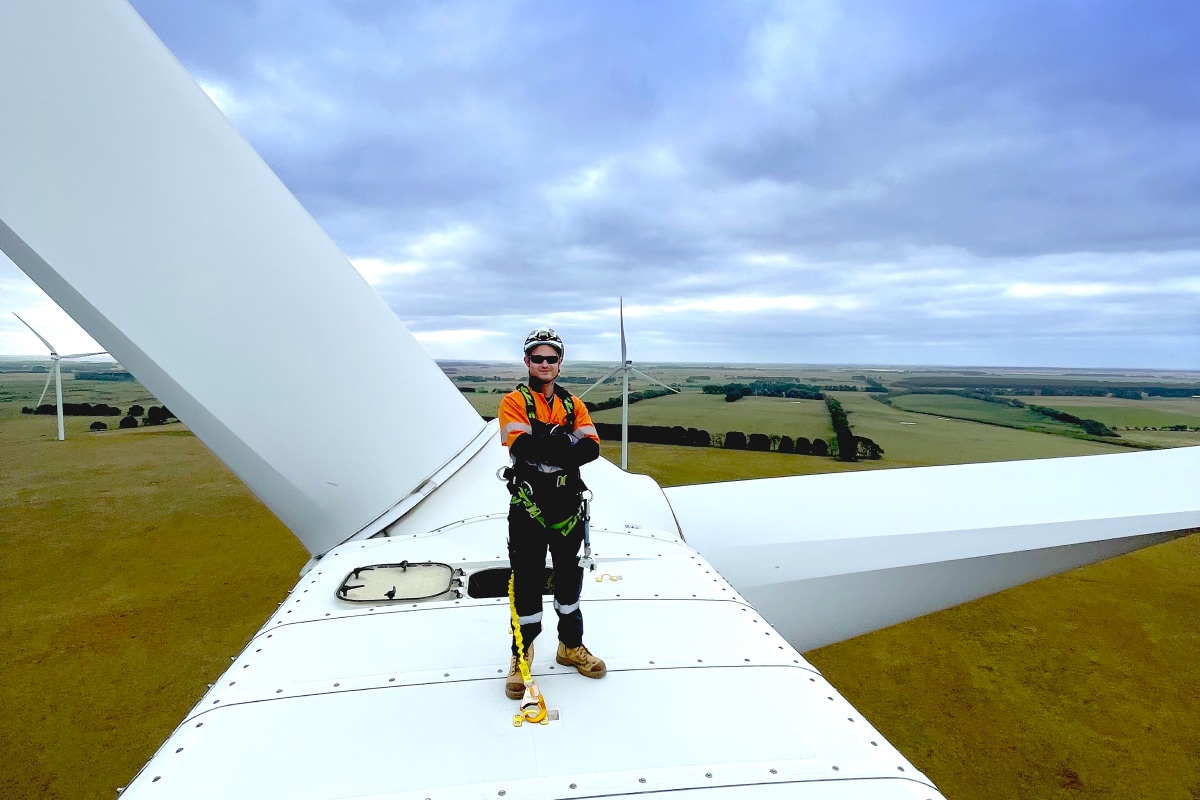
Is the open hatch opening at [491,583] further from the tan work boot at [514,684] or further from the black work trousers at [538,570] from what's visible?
the tan work boot at [514,684]

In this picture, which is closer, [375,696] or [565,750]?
[565,750]

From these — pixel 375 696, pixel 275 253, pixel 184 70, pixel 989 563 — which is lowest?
pixel 989 563

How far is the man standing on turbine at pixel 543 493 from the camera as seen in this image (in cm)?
294

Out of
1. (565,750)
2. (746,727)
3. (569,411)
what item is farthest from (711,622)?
(569,411)

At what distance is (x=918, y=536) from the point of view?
195 inches

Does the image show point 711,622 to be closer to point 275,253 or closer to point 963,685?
point 275,253

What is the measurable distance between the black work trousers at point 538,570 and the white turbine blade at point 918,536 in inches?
97.0

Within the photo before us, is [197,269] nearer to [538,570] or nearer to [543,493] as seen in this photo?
[543,493]

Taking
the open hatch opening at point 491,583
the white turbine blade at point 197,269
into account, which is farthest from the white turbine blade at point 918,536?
the white turbine blade at point 197,269

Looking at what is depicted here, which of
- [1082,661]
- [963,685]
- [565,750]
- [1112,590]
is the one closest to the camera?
[565,750]

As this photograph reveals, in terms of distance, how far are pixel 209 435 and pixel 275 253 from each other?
4.50 feet

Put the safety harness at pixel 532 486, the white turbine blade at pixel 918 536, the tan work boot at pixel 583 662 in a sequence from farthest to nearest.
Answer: the white turbine blade at pixel 918 536 → the safety harness at pixel 532 486 → the tan work boot at pixel 583 662

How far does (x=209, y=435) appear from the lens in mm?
3967

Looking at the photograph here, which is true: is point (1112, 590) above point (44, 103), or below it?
below
